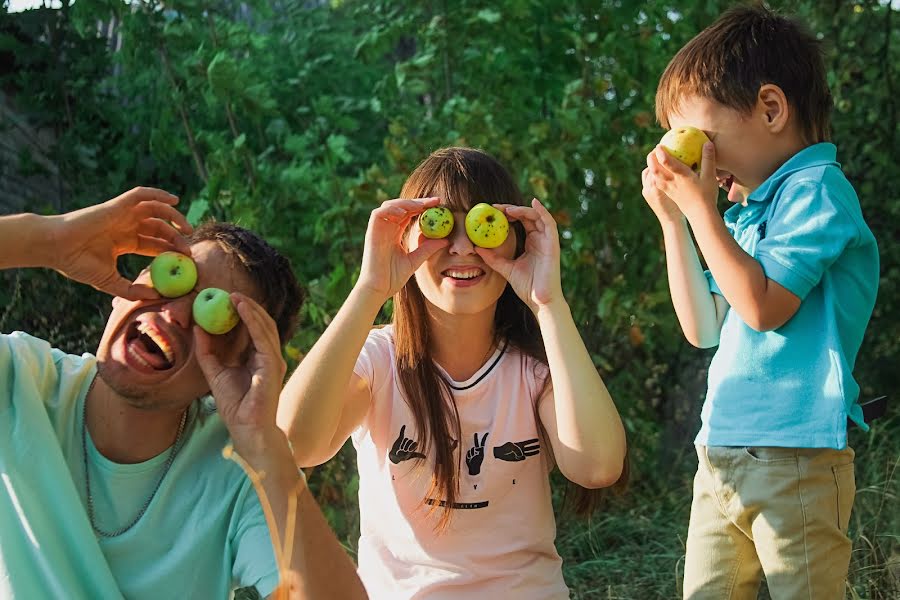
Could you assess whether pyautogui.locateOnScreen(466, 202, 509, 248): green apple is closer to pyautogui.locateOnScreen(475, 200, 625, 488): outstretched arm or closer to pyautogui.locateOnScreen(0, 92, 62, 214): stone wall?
pyautogui.locateOnScreen(475, 200, 625, 488): outstretched arm

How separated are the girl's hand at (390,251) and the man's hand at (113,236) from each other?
18.0 inches

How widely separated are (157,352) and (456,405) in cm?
75

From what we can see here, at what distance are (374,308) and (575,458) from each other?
1.86ft

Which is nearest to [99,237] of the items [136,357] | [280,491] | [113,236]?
[113,236]

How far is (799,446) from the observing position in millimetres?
2232

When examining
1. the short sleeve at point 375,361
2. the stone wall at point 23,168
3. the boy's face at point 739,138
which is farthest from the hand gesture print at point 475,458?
the stone wall at point 23,168

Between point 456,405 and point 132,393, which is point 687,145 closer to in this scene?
point 456,405

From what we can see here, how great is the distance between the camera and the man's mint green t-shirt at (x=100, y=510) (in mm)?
1855

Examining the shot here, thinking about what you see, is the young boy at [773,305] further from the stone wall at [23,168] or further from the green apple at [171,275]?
the stone wall at [23,168]

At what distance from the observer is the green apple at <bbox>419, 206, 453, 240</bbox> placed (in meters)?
2.41

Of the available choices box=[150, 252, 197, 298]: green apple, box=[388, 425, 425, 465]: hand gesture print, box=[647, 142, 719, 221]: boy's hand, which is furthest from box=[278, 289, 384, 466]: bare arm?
box=[647, 142, 719, 221]: boy's hand

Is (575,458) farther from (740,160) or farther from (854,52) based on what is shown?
(854,52)

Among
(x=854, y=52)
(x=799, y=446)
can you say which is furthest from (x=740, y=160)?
(x=854, y=52)

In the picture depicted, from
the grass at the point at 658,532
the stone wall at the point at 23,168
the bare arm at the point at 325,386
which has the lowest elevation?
the grass at the point at 658,532
